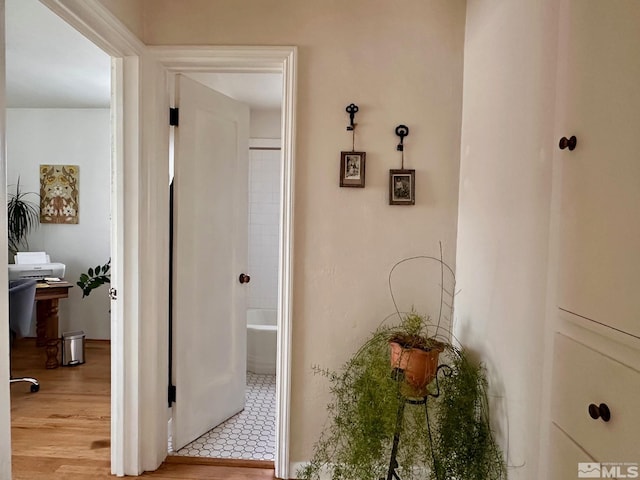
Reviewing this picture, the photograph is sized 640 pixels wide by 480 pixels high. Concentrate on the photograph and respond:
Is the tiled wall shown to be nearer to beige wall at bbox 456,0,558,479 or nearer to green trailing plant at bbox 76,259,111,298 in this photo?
green trailing plant at bbox 76,259,111,298

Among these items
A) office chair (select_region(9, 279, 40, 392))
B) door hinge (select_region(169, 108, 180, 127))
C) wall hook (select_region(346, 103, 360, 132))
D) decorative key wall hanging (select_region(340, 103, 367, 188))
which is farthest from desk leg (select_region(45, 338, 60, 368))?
wall hook (select_region(346, 103, 360, 132))

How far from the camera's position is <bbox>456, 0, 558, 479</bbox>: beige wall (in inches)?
44.0

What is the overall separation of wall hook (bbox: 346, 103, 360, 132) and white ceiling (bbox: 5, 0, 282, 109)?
76cm

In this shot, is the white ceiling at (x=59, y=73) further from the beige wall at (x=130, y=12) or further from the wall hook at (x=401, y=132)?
the wall hook at (x=401, y=132)

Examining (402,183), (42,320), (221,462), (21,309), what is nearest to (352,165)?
(402,183)

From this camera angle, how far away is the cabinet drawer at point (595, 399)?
77 cm

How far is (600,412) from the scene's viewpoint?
2.70 ft

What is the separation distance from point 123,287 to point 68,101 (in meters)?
2.67

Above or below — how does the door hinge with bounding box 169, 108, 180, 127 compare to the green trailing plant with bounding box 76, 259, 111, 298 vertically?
above

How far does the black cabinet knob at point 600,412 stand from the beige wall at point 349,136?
0.97 metres

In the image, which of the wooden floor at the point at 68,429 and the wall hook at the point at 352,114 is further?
the wooden floor at the point at 68,429

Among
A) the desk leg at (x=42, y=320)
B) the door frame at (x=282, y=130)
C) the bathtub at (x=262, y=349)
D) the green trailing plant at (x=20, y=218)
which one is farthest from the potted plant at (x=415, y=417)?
the green trailing plant at (x=20, y=218)

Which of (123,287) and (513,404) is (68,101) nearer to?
(123,287)

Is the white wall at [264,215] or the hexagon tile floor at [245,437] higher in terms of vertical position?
the white wall at [264,215]
